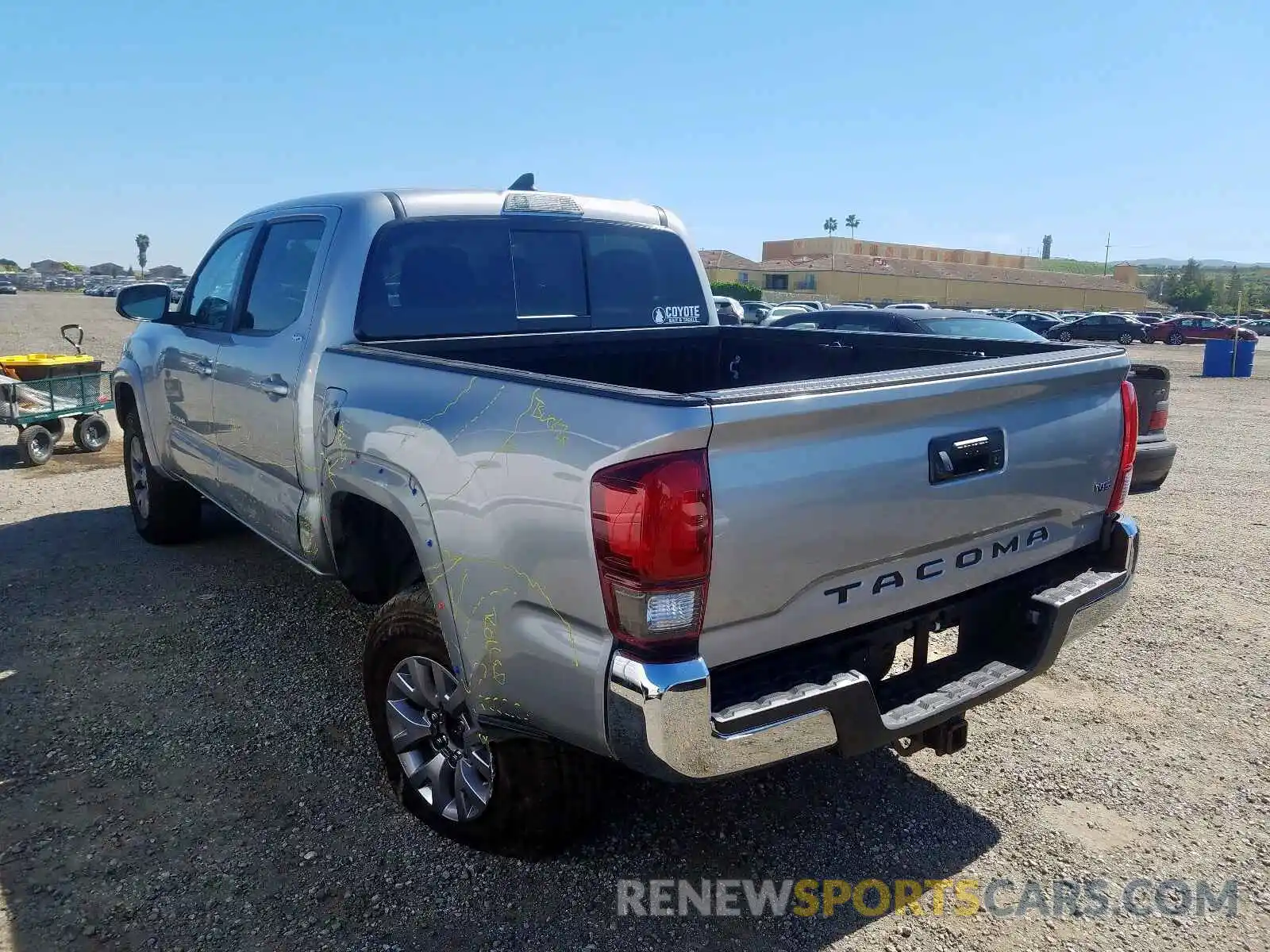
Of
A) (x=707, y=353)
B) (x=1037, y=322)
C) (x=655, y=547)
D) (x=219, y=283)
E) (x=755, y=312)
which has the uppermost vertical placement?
(x=219, y=283)

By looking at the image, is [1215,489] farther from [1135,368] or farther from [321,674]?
[321,674]

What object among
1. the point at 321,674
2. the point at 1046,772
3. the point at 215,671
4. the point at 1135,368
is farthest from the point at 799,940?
the point at 1135,368

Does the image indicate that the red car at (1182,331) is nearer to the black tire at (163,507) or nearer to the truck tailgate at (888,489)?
the black tire at (163,507)

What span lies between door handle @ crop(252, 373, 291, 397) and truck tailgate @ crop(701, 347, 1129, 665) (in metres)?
2.20

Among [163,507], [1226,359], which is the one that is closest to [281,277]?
[163,507]

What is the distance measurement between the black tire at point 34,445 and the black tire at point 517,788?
7438 mm

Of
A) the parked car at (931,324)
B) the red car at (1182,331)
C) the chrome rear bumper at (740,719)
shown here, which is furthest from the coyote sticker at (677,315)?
the red car at (1182,331)

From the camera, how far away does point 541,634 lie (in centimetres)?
232

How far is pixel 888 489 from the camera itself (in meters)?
2.41

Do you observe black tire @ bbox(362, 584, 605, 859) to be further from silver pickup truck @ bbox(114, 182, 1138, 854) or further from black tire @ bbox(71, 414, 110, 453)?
black tire @ bbox(71, 414, 110, 453)

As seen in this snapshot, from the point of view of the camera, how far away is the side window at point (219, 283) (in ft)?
14.8

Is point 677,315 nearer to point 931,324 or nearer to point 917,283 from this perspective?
point 931,324

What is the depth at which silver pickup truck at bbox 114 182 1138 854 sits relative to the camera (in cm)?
214

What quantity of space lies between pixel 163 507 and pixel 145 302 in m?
1.36
